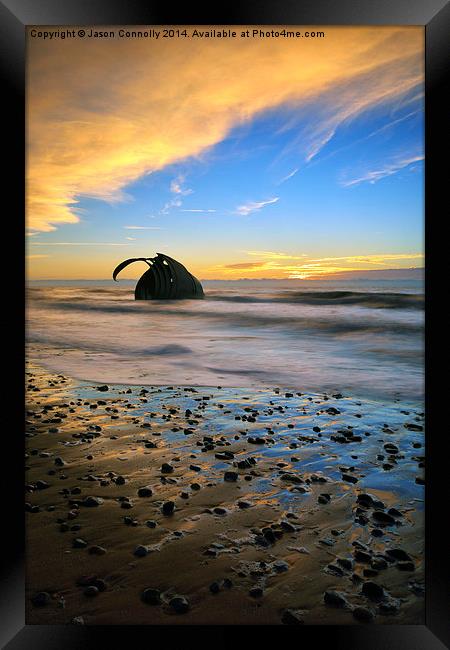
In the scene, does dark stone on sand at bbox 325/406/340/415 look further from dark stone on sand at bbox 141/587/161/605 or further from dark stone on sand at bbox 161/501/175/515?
dark stone on sand at bbox 141/587/161/605

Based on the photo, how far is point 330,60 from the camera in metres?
2.98

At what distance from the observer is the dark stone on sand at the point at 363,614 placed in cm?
215

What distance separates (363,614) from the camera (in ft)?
7.09

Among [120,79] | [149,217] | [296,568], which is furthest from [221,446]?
[120,79]

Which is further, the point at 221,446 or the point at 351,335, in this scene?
the point at 351,335

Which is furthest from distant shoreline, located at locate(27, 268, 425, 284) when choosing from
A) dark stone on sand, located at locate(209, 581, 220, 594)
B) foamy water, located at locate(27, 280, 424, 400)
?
dark stone on sand, located at locate(209, 581, 220, 594)

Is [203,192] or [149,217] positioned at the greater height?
[203,192]

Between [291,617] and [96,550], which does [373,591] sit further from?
[96,550]
